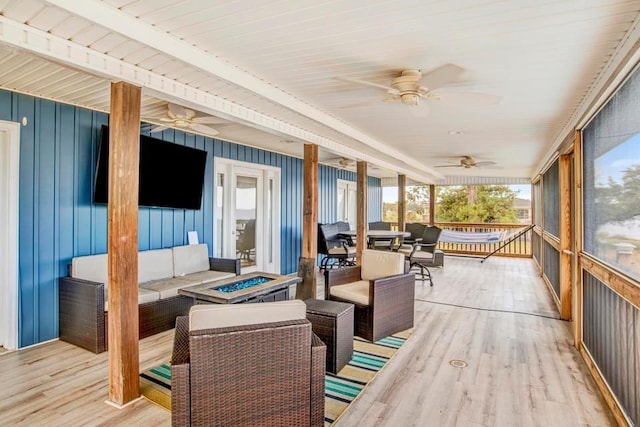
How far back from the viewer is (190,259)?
477cm

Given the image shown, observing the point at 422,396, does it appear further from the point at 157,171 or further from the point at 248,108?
the point at 157,171

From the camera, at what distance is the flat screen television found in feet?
12.5

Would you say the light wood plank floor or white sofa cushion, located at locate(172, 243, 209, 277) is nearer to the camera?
the light wood plank floor

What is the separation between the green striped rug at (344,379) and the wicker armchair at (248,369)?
1.62ft

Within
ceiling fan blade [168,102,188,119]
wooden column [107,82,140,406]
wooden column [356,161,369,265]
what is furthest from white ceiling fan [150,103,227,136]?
wooden column [356,161,369,265]

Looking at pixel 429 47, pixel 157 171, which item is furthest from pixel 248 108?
pixel 429 47

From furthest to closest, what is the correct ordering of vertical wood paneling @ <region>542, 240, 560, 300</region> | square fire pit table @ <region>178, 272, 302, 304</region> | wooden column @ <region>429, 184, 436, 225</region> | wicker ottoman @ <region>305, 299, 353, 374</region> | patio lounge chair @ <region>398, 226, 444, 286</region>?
wooden column @ <region>429, 184, 436, 225</region>
patio lounge chair @ <region>398, 226, 444, 286</region>
vertical wood paneling @ <region>542, 240, 560, 300</region>
square fire pit table @ <region>178, 272, 302, 304</region>
wicker ottoman @ <region>305, 299, 353, 374</region>

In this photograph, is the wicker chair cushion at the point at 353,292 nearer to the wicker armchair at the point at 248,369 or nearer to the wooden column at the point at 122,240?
the wicker armchair at the point at 248,369

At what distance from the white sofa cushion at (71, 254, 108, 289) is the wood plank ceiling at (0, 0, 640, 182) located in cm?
156

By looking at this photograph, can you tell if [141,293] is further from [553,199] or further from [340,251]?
[553,199]

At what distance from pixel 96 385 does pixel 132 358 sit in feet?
1.82

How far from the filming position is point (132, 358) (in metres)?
2.46

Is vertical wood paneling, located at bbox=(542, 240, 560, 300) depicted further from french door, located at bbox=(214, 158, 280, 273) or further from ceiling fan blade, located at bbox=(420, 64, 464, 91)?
french door, located at bbox=(214, 158, 280, 273)

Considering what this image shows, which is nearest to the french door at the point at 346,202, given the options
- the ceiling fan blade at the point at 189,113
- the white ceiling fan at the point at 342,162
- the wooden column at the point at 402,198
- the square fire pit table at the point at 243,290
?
the white ceiling fan at the point at 342,162
